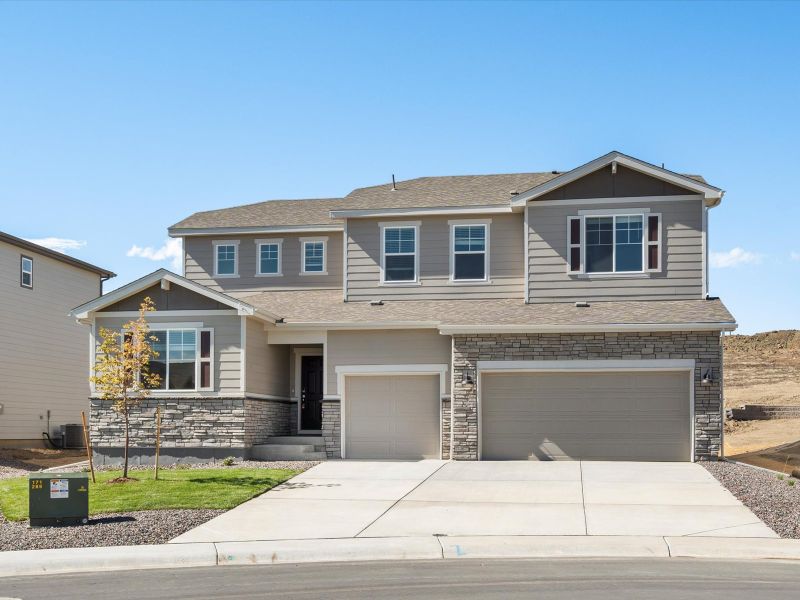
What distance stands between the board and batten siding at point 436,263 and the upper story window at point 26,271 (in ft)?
38.2

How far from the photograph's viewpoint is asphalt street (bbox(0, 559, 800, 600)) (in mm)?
10250

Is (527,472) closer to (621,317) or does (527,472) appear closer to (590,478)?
(590,478)

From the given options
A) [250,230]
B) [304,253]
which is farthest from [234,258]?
[304,253]

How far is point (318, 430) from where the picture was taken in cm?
2672

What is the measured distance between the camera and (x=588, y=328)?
73.0 feet

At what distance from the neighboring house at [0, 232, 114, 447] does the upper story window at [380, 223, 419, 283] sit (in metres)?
12.1

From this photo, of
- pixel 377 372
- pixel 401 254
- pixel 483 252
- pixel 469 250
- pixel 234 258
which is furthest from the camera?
pixel 234 258

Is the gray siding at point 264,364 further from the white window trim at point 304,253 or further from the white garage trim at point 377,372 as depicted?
the white window trim at point 304,253

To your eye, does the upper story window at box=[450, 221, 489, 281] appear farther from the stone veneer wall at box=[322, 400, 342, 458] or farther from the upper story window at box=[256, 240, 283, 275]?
the upper story window at box=[256, 240, 283, 275]

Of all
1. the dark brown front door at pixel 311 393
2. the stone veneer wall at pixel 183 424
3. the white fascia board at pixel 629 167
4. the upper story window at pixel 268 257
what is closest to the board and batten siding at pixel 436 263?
the white fascia board at pixel 629 167

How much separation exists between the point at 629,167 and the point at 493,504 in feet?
35.0

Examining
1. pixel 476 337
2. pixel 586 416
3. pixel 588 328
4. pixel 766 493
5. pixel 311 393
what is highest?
pixel 588 328

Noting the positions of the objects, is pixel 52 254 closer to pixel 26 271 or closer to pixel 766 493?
pixel 26 271

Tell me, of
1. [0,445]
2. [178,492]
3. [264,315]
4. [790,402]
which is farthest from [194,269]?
[790,402]
